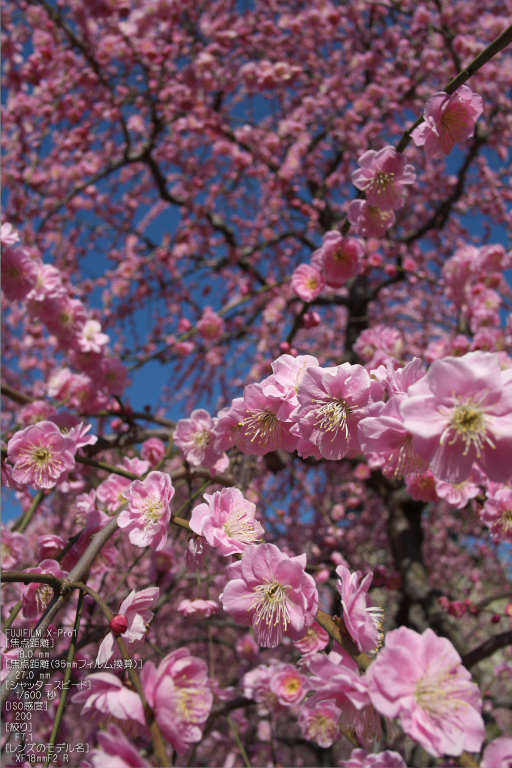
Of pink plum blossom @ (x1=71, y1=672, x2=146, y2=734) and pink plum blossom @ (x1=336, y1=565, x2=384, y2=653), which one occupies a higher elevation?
pink plum blossom @ (x1=336, y1=565, x2=384, y2=653)

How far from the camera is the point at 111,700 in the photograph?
77cm

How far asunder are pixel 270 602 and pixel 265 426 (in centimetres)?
42

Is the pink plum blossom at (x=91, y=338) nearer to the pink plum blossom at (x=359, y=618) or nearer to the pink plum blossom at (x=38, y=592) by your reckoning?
the pink plum blossom at (x=38, y=592)

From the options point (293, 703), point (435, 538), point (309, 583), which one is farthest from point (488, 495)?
point (435, 538)

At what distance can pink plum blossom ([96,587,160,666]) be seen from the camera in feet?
3.14

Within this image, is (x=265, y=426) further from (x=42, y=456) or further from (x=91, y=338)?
(x=91, y=338)

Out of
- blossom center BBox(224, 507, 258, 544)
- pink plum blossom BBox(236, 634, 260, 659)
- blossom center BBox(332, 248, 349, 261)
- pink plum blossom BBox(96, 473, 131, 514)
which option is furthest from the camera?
pink plum blossom BBox(236, 634, 260, 659)

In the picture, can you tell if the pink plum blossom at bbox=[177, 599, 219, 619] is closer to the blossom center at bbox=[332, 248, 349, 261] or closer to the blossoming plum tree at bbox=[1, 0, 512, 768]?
the blossoming plum tree at bbox=[1, 0, 512, 768]

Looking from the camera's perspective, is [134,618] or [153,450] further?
[153,450]

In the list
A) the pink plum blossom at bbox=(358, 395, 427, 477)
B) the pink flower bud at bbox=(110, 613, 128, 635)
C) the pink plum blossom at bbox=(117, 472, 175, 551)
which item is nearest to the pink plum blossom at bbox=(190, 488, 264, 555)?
the pink plum blossom at bbox=(117, 472, 175, 551)

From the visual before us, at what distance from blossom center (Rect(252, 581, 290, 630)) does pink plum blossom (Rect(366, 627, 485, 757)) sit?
10.9 inches

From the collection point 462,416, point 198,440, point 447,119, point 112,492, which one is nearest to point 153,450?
point 112,492

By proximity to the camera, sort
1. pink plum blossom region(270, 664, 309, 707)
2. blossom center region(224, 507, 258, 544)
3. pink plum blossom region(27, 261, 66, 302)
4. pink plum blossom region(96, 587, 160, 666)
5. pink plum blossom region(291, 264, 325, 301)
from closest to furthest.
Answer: pink plum blossom region(96, 587, 160, 666)
blossom center region(224, 507, 258, 544)
pink plum blossom region(270, 664, 309, 707)
pink plum blossom region(291, 264, 325, 301)
pink plum blossom region(27, 261, 66, 302)

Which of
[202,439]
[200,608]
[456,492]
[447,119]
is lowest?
[200,608]
